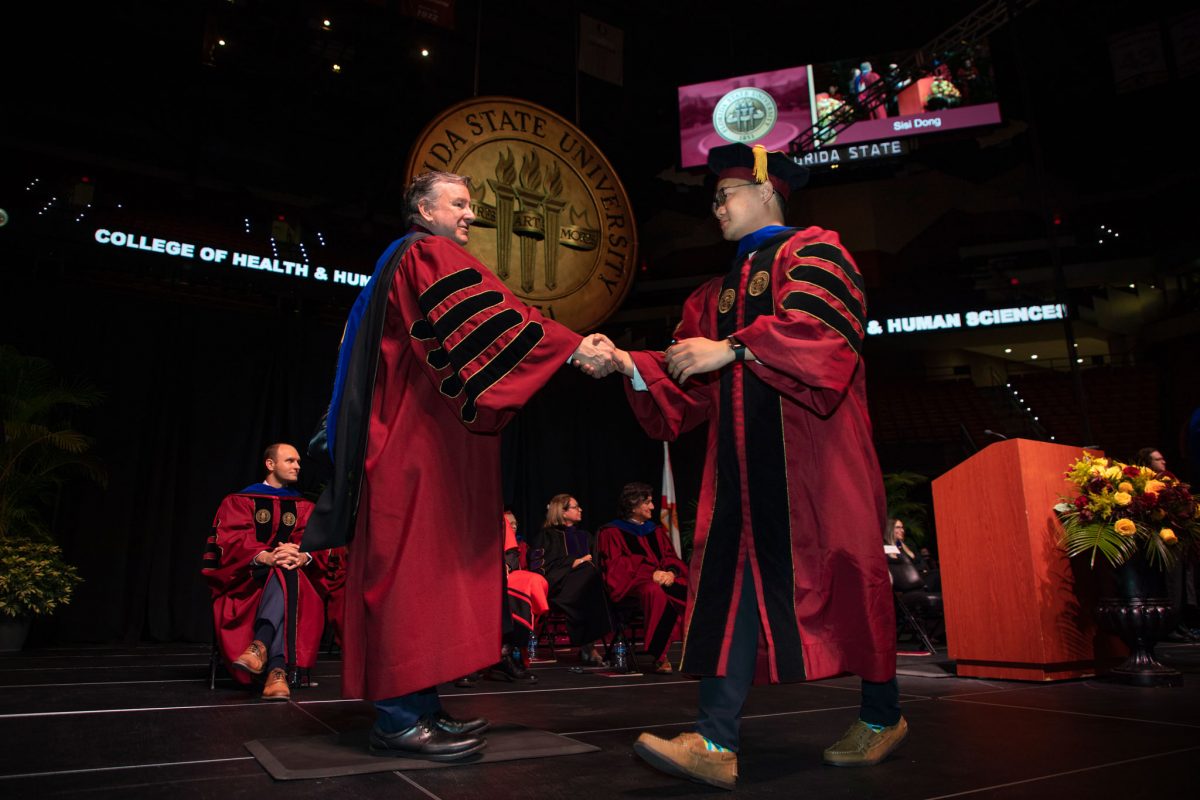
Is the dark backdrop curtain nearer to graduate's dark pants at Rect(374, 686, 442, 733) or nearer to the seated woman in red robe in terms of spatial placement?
the seated woman in red robe

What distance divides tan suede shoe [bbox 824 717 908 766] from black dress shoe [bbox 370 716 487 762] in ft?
2.91

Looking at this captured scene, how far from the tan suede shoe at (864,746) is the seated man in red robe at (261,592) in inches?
104

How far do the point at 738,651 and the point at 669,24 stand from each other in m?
10.1

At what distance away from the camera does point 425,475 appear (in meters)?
2.07

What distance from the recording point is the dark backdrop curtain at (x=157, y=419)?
7.38m

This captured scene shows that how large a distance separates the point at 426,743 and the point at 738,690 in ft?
2.67

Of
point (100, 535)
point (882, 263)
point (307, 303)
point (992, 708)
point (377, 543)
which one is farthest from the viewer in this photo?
point (882, 263)

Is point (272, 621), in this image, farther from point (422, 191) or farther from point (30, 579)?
point (30, 579)

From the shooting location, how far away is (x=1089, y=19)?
11.8 m

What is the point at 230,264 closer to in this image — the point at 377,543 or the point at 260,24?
the point at 260,24

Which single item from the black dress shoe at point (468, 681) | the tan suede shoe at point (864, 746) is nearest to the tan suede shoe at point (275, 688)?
the black dress shoe at point (468, 681)

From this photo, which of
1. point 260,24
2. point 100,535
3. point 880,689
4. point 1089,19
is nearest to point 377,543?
point 880,689

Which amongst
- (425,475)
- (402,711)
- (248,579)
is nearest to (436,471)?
(425,475)

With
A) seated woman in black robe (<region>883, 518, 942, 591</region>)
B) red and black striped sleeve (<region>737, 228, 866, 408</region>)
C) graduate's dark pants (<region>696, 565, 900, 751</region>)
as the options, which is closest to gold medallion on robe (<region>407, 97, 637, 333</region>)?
red and black striped sleeve (<region>737, 228, 866, 408</region>)
